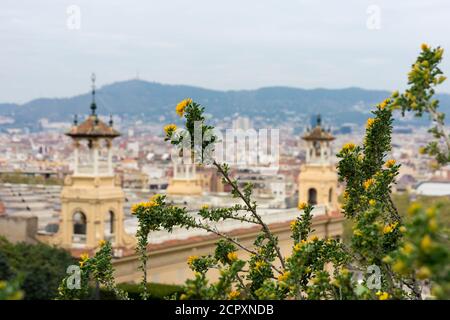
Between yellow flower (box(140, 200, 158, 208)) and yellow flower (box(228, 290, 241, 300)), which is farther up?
yellow flower (box(140, 200, 158, 208))

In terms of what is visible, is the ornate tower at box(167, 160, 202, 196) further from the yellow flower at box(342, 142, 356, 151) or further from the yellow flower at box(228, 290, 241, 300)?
the yellow flower at box(228, 290, 241, 300)

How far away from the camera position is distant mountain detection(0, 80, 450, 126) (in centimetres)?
11450

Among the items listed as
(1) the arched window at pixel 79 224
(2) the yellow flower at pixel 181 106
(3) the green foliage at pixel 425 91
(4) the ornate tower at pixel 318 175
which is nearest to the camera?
(3) the green foliage at pixel 425 91

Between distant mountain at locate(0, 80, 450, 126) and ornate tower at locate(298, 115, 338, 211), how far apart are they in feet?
237

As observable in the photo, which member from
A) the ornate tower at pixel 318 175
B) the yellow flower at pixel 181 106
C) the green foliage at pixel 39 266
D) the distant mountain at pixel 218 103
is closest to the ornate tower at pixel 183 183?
the ornate tower at pixel 318 175

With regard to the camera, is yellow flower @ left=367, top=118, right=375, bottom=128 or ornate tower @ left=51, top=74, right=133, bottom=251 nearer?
yellow flower @ left=367, top=118, right=375, bottom=128

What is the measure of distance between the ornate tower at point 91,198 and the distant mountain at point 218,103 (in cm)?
8237

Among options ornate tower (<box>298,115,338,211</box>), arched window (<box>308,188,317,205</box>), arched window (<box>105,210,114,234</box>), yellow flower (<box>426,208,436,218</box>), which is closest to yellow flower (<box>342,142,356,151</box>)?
yellow flower (<box>426,208,436,218</box>)

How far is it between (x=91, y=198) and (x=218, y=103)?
92.4 meters

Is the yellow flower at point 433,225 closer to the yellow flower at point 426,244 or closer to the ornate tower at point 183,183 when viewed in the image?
the yellow flower at point 426,244

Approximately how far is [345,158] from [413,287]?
3.93 feet

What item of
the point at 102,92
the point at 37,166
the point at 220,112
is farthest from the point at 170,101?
the point at 37,166

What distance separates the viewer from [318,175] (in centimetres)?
2858

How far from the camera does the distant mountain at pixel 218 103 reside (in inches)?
4508
